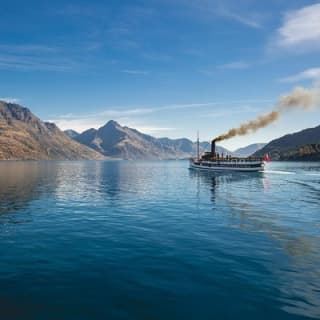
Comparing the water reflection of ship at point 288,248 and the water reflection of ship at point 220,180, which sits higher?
the water reflection of ship at point 220,180

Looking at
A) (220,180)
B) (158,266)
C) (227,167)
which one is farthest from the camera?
(227,167)

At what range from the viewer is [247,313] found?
14555mm

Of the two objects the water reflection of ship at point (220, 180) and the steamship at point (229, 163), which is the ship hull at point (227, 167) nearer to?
the steamship at point (229, 163)

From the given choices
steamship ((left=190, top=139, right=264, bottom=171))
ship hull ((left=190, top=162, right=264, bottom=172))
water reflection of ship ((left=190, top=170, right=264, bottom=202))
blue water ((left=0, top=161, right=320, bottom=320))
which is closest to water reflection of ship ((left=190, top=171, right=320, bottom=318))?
blue water ((left=0, top=161, right=320, bottom=320))

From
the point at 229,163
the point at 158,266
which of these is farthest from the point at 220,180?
the point at 158,266

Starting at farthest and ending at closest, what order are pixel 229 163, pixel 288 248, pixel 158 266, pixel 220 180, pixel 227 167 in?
1. pixel 229 163
2. pixel 227 167
3. pixel 220 180
4. pixel 288 248
5. pixel 158 266

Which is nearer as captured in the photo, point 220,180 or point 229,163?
point 220,180

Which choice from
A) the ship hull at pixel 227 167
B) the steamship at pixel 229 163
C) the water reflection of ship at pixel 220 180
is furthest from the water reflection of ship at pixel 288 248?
the steamship at pixel 229 163

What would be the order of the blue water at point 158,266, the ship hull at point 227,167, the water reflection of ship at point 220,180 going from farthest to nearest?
the ship hull at point 227,167
the water reflection of ship at point 220,180
the blue water at point 158,266

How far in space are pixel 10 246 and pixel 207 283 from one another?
56.3 ft

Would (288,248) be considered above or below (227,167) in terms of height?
below

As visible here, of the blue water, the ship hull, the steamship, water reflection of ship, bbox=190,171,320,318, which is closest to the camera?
the blue water

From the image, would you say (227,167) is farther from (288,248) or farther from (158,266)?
(158,266)

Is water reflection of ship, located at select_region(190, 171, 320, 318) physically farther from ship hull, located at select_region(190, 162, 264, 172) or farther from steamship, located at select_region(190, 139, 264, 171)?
steamship, located at select_region(190, 139, 264, 171)
